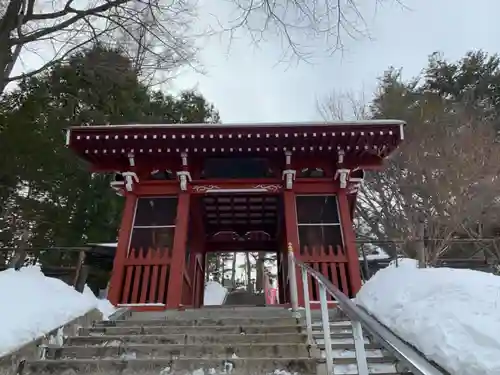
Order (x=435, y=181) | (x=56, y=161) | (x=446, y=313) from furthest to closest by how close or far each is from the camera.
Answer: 1. (x=56, y=161)
2. (x=435, y=181)
3. (x=446, y=313)

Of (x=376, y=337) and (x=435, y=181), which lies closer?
(x=376, y=337)

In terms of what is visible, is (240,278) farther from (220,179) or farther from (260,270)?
(220,179)

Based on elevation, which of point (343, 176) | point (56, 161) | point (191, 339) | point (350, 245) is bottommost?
point (191, 339)

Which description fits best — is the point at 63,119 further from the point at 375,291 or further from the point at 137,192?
the point at 375,291

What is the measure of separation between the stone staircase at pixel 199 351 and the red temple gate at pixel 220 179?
2.04 metres

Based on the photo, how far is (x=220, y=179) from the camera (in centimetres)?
755

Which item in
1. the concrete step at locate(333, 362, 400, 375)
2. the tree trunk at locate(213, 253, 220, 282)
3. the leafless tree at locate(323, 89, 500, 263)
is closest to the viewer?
the concrete step at locate(333, 362, 400, 375)

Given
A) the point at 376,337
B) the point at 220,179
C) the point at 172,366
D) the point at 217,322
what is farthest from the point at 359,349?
the point at 220,179

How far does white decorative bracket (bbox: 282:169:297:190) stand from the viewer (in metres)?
7.30

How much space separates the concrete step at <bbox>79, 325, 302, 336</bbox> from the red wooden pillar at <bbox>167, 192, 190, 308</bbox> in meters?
1.99

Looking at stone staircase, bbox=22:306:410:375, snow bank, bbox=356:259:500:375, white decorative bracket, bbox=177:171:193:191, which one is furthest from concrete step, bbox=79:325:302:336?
white decorative bracket, bbox=177:171:193:191

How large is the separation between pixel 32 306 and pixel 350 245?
491 centimetres

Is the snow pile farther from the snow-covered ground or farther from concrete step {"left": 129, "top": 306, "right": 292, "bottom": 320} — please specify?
the snow-covered ground

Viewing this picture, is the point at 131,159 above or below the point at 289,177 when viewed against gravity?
above
